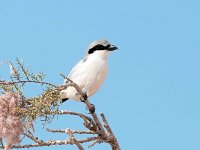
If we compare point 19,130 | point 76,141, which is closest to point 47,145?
point 76,141

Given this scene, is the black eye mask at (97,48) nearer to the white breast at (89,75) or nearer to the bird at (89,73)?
the bird at (89,73)

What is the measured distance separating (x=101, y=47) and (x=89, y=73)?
1.79 ft

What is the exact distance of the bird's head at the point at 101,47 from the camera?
6364 mm

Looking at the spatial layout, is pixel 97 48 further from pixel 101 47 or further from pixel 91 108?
pixel 91 108

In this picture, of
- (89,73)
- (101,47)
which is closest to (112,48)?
(101,47)

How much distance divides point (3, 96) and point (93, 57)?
1.75 meters

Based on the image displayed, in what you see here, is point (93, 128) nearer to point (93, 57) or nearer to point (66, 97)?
point (66, 97)

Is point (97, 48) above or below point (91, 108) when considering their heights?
above

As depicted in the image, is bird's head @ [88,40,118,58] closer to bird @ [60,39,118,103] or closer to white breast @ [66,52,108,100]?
bird @ [60,39,118,103]

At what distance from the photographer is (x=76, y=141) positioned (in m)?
5.04

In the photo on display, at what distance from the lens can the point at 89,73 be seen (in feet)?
19.6

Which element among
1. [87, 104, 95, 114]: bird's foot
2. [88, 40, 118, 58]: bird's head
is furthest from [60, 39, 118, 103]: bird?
[87, 104, 95, 114]: bird's foot

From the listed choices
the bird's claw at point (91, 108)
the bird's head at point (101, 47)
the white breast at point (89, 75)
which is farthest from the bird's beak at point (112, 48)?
the bird's claw at point (91, 108)

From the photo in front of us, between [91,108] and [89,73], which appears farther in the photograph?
[89,73]
